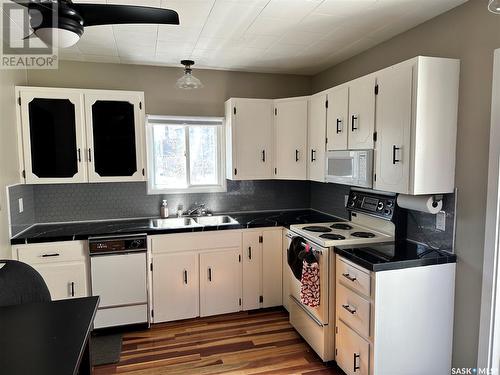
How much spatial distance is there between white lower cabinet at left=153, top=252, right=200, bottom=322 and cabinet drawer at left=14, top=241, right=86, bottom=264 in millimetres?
640

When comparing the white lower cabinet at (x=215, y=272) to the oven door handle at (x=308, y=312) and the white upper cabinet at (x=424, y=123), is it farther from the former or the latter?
the white upper cabinet at (x=424, y=123)

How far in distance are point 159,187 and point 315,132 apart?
5.55 ft

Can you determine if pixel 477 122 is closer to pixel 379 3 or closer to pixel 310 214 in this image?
pixel 379 3

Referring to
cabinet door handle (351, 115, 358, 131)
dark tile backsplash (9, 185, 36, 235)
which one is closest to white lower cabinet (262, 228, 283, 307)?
cabinet door handle (351, 115, 358, 131)

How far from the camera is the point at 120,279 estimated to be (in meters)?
2.90

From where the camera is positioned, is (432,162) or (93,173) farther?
(93,173)

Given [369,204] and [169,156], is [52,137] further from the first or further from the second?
[369,204]

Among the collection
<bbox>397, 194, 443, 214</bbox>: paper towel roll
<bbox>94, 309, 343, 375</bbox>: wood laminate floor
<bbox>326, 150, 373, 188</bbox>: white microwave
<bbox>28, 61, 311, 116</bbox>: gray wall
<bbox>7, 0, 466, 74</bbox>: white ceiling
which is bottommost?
<bbox>94, 309, 343, 375</bbox>: wood laminate floor

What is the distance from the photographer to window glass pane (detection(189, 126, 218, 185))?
3.66m

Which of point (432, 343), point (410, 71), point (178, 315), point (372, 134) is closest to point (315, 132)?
point (372, 134)

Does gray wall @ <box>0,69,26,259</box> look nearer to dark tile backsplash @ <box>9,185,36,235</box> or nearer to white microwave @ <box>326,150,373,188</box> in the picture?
dark tile backsplash @ <box>9,185,36,235</box>

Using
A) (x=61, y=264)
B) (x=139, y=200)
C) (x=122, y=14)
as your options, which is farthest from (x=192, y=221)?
(x=122, y=14)

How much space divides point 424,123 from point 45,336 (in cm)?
220

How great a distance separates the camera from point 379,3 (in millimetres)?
2041
